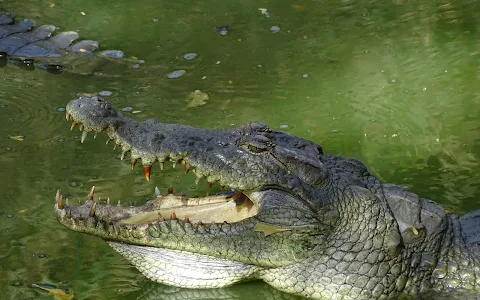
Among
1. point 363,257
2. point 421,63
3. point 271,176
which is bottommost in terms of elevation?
point 421,63

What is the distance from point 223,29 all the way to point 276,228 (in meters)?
4.88

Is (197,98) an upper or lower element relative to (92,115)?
lower

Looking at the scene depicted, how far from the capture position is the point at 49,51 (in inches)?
323

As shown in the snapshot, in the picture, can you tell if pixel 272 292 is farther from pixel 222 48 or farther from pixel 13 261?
pixel 222 48

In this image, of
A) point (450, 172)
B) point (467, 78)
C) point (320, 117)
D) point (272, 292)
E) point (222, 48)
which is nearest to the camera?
point (272, 292)

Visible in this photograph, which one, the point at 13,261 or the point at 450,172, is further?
the point at 450,172

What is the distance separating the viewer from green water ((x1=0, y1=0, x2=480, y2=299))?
5.29 metres

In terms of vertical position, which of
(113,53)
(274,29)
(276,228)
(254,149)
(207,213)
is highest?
(254,149)

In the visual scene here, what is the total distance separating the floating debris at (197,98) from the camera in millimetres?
7312

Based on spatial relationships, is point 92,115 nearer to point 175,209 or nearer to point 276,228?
point 175,209

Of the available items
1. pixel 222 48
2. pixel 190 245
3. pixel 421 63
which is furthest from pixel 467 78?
pixel 190 245

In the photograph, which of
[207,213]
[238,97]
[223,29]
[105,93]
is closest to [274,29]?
[223,29]

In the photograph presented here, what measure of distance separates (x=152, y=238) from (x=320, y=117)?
298 cm

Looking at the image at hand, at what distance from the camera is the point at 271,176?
452cm
